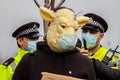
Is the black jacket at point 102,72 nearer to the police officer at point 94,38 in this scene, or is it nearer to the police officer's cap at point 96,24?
the police officer at point 94,38

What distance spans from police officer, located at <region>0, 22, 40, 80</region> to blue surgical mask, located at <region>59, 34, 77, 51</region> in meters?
1.49

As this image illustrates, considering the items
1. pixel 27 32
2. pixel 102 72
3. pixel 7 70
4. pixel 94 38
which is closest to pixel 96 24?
pixel 94 38

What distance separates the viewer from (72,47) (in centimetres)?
269

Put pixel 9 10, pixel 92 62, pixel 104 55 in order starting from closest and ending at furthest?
pixel 92 62
pixel 104 55
pixel 9 10

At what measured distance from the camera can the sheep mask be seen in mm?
2691

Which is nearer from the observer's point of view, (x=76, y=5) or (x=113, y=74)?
(x=113, y=74)

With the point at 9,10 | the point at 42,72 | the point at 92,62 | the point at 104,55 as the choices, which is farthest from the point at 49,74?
the point at 9,10

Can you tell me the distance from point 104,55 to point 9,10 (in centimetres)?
172

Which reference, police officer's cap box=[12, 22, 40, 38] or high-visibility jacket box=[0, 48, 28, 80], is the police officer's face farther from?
high-visibility jacket box=[0, 48, 28, 80]

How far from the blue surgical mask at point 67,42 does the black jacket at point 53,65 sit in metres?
0.07

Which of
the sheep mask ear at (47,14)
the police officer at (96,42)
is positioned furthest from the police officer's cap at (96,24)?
the sheep mask ear at (47,14)

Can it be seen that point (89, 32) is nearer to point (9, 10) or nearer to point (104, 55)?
point (104, 55)

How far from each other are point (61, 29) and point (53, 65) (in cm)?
22

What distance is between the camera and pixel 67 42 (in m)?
2.67
